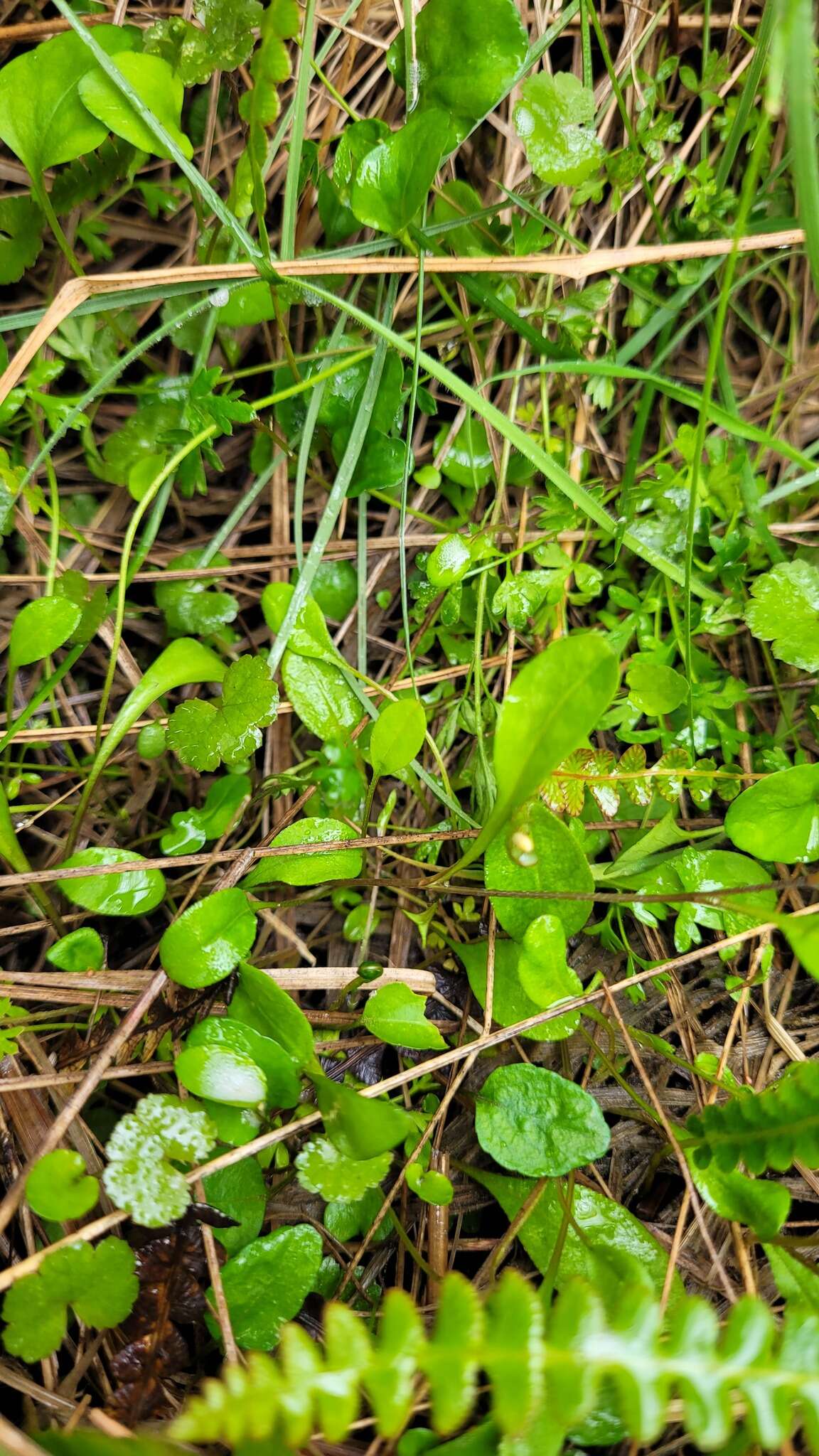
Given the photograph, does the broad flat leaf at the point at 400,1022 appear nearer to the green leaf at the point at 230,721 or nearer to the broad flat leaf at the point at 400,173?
the green leaf at the point at 230,721

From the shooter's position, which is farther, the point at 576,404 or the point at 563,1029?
the point at 576,404

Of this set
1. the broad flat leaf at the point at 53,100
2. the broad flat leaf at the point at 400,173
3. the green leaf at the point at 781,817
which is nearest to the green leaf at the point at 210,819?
the green leaf at the point at 781,817

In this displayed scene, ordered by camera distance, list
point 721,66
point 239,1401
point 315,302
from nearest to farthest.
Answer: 1. point 239,1401
2. point 315,302
3. point 721,66

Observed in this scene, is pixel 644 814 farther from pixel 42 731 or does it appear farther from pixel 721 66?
pixel 721 66

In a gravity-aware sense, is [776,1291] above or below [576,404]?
below

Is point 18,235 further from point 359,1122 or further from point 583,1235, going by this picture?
point 583,1235

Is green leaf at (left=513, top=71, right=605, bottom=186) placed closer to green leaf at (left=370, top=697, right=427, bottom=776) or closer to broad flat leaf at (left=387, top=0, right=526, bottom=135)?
broad flat leaf at (left=387, top=0, right=526, bottom=135)

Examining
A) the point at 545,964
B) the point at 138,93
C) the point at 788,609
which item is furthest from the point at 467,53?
the point at 545,964

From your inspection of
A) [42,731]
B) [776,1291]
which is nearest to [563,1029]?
[776,1291]
